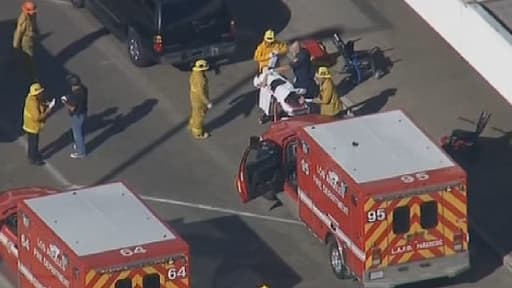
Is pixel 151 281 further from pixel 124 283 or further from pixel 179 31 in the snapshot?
pixel 179 31

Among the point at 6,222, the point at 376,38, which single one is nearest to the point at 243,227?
the point at 6,222

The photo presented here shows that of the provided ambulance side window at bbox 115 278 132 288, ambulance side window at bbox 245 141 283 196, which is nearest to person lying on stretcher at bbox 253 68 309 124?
ambulance side window at bbox 245 141 283 196

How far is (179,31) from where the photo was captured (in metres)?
51.2

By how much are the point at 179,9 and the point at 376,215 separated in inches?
362

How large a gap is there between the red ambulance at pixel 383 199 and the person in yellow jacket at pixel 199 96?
359 cm

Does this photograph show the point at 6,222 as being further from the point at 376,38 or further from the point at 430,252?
the point at 376,38

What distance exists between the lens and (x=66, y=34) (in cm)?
A: 5309

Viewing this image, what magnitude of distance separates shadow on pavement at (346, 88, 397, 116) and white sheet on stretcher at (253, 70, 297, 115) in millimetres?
1424

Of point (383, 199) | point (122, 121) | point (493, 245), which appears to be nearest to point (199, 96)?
point (122, 121)

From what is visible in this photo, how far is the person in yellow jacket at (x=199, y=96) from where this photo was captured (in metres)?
48.8

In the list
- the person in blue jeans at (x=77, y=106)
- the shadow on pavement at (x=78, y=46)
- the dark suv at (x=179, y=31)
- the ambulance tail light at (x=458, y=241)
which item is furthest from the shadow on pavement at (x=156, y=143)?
the ambulance tail light at (x=458, y=241)

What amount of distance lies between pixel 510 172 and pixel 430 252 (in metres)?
4.58

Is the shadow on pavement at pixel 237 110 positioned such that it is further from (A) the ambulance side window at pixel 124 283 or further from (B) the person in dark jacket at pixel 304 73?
(A) the ambulance side window at pixel 124 283

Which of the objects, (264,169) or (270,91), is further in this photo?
(270,91)
